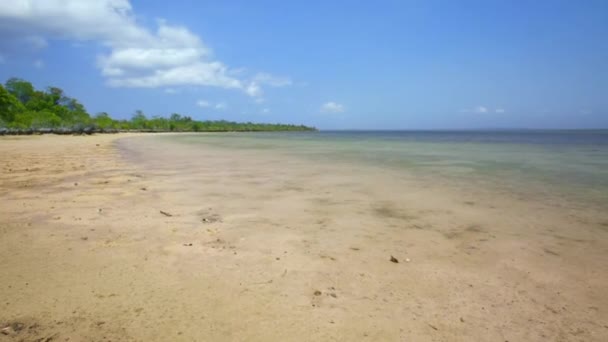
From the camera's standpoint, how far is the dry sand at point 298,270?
84.2 inches

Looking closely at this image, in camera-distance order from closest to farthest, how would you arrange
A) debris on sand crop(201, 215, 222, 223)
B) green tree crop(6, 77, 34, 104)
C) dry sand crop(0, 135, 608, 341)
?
dry sand crop(0, 135, 608, 341) < debris on sand crop(201, 215, 222, 223) < green tree crop(6, 77, 34, 104)

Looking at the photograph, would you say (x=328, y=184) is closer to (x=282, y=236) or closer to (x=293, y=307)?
(x=282, y=236)

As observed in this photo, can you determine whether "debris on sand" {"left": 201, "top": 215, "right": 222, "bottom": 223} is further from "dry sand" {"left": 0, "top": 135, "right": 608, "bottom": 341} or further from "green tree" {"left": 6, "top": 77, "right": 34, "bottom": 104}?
"green tree" {"left": 6, "top": 77, "right": 34, "bottom": 104}

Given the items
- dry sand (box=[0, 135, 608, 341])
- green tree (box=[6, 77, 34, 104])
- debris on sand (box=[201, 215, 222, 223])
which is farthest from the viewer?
green tree (box=[6, 77, 34, 104])

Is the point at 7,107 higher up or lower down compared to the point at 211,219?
higher up

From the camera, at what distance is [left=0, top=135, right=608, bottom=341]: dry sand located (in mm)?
2139

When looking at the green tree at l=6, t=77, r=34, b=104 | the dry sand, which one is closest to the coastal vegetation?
the green tree at l=6, t=77, r=34, b=104

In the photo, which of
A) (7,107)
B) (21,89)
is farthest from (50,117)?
(21,89)

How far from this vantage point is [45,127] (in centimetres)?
4681

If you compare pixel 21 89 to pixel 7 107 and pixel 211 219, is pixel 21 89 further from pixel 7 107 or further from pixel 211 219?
pixel 211 219

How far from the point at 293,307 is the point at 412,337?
80 centimetres

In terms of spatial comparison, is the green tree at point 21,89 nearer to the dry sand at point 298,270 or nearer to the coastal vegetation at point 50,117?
the coastal vegetation at point 50,117

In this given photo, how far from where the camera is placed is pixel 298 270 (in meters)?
2.99

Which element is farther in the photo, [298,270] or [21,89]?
[21,89]
